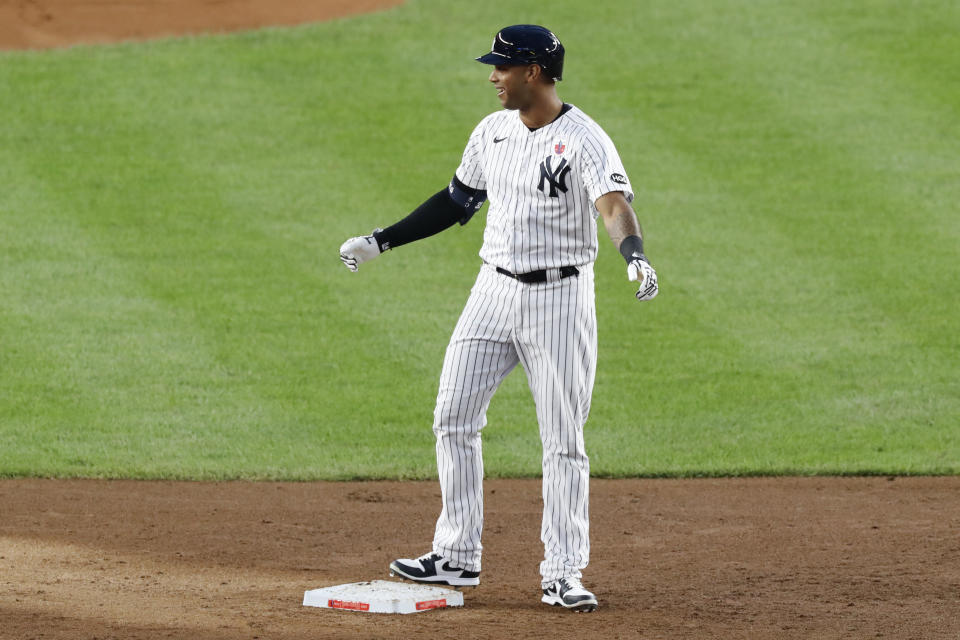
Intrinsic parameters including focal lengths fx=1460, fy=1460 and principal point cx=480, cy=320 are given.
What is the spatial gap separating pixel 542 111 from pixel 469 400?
41.3 inches

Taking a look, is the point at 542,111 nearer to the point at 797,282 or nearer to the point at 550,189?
the point at 550,189

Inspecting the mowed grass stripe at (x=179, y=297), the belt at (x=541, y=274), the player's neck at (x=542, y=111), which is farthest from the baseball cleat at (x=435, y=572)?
the mowed grass stripe at (x=179, y=297)

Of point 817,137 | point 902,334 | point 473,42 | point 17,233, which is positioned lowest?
point 902,334

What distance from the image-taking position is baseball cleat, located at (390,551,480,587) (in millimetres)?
5320

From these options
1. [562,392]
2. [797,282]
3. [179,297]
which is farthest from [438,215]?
[797,282]

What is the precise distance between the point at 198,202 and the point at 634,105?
4175mm

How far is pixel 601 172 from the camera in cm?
489

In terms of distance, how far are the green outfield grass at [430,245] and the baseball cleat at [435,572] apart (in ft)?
7.83

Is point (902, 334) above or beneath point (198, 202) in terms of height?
beneath

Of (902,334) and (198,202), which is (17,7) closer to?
(198,202)

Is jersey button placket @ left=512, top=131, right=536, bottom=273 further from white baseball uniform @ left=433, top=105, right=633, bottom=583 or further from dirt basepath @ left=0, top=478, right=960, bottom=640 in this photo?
dirt basepath @ left=0, top=478, right=960, bottom=640

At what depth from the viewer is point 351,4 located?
16375mm

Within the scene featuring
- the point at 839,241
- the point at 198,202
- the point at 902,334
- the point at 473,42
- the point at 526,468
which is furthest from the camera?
the point at 473,42

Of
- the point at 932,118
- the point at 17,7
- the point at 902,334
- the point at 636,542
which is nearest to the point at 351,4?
the point at 17,7
